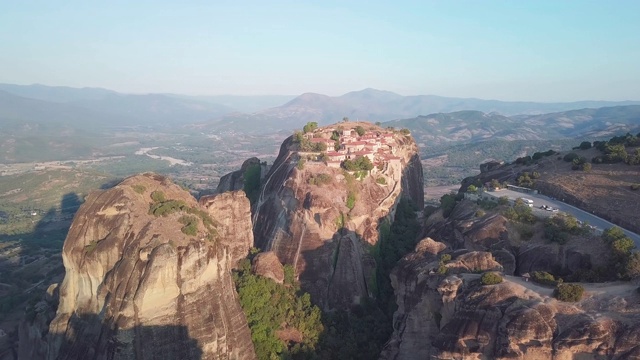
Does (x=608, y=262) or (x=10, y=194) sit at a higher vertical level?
(x=608, y=262)

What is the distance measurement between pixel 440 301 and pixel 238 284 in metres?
17.0

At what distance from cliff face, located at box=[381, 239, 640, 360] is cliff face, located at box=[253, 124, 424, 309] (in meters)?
12.2

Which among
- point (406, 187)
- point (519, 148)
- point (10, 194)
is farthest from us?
→ point (519, 148)

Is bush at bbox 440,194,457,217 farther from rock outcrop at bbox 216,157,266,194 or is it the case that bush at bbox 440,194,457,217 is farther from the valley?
rock outcrop at bbox 216,157,266,194

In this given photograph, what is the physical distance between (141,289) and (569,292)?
2177 cm

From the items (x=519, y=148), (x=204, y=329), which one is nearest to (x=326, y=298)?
(x=204, y=329)

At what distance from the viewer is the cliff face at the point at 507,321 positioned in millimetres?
19141

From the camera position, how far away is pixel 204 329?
26875mm

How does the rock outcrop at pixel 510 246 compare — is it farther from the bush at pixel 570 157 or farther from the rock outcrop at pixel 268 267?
the bush at pixel 570 157

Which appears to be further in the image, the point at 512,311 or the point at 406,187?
the point at 406,187

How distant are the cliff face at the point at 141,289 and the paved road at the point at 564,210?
82.9 ft

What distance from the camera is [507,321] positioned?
20859 millimetres

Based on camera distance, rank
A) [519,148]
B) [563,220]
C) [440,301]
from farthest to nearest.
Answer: [519,148] < [563,220] < [440,301]

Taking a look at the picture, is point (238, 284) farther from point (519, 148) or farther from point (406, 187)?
point (519, 148)
